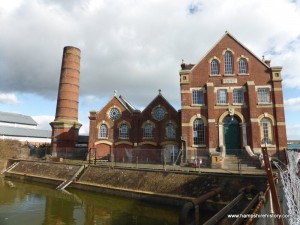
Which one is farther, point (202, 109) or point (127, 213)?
point (202, 109)

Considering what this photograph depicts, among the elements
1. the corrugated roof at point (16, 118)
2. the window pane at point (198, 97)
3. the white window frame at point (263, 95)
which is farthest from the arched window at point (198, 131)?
the corrugated roof at point (16, 118)

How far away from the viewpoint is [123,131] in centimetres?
3688

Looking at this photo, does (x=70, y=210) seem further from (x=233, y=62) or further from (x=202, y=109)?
(x=233, y=62)

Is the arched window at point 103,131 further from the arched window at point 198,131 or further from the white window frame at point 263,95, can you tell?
the white window frame at point 263,95

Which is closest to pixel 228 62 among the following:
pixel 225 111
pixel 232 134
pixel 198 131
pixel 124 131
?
pixel 225 111

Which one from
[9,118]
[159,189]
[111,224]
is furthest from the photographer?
[9,118]

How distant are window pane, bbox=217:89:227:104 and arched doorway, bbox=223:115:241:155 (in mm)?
2005

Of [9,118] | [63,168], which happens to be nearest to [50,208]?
[63,168]

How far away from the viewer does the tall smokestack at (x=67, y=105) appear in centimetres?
4162

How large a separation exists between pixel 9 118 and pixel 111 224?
68.8 metres

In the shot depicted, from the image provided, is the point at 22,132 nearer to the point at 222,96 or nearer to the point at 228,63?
the point at 222,96

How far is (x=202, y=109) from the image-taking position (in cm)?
2998

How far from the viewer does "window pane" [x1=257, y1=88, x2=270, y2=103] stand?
1143 inches

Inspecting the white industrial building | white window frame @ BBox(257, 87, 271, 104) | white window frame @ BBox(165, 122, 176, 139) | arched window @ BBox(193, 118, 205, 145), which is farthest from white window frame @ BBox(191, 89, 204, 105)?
the white industrial building
